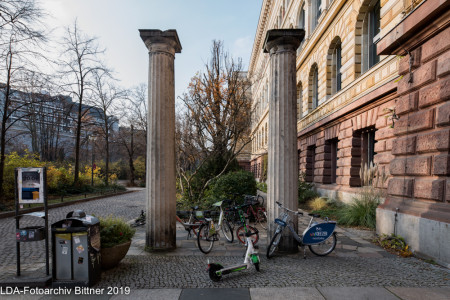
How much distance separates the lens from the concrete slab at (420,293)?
399cm

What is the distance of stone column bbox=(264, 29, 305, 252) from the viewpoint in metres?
6.13

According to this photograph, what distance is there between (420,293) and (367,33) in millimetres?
11520

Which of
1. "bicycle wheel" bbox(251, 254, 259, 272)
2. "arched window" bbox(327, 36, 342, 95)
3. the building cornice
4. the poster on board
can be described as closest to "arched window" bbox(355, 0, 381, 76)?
"arched window" bbox(327, 36, 342, 95)

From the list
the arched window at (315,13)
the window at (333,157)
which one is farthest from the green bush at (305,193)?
the arched window at (315,13)

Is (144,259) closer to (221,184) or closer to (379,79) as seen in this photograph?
(221,184)

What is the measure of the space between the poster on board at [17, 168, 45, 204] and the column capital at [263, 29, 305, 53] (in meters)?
5.08

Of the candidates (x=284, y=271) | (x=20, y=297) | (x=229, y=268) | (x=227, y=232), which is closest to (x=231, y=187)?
(x=227, y=232)

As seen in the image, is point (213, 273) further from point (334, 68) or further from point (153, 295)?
point (334, 68)

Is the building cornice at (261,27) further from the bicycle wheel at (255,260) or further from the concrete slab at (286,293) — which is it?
the concrete slab at (286,293)

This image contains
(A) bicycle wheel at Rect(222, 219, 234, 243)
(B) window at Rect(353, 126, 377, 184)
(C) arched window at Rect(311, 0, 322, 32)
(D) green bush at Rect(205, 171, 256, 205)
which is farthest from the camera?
(C) arched window at Rect(311, 0, 322, 32)

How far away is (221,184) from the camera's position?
10406 mm

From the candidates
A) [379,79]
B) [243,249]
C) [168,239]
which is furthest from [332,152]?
[168,239]

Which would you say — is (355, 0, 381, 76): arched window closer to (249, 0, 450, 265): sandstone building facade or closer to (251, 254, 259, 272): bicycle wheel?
(249, 0, 450, 265): sandstone building facade

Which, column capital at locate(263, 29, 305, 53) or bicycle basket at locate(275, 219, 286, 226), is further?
column capital at locate(263, 29, 305, 53)
